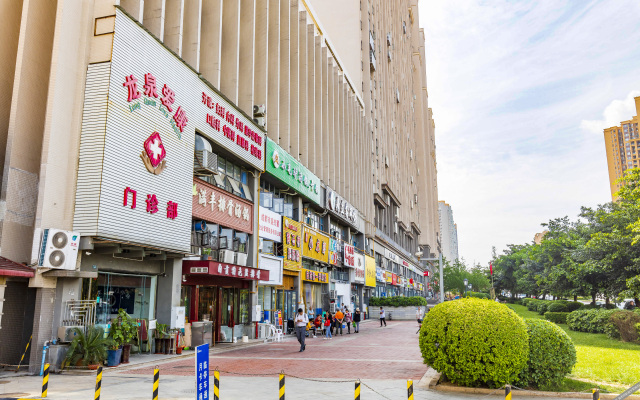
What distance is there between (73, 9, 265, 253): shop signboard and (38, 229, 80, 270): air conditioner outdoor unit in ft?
2.16

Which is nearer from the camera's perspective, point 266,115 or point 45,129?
point 45,129

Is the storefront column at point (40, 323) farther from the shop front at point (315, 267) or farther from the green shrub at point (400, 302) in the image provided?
the green shrub at point (400, 302)

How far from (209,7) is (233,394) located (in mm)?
18914

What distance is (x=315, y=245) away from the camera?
3522cm

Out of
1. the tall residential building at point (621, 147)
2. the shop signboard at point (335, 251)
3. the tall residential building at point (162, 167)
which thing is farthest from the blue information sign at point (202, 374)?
the tall residential building at point (621, 147)

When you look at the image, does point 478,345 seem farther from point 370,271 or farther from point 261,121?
point 370,271

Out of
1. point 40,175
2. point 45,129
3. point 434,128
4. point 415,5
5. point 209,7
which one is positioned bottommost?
point 40,175

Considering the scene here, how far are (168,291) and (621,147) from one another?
17718cm

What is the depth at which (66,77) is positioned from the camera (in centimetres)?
1494

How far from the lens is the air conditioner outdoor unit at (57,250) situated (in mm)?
13625

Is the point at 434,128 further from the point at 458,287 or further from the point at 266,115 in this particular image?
the point at 266,115

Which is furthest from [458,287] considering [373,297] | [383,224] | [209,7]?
[209,7]

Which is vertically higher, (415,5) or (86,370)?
(415,5)

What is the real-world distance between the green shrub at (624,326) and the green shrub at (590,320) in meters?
1.48
